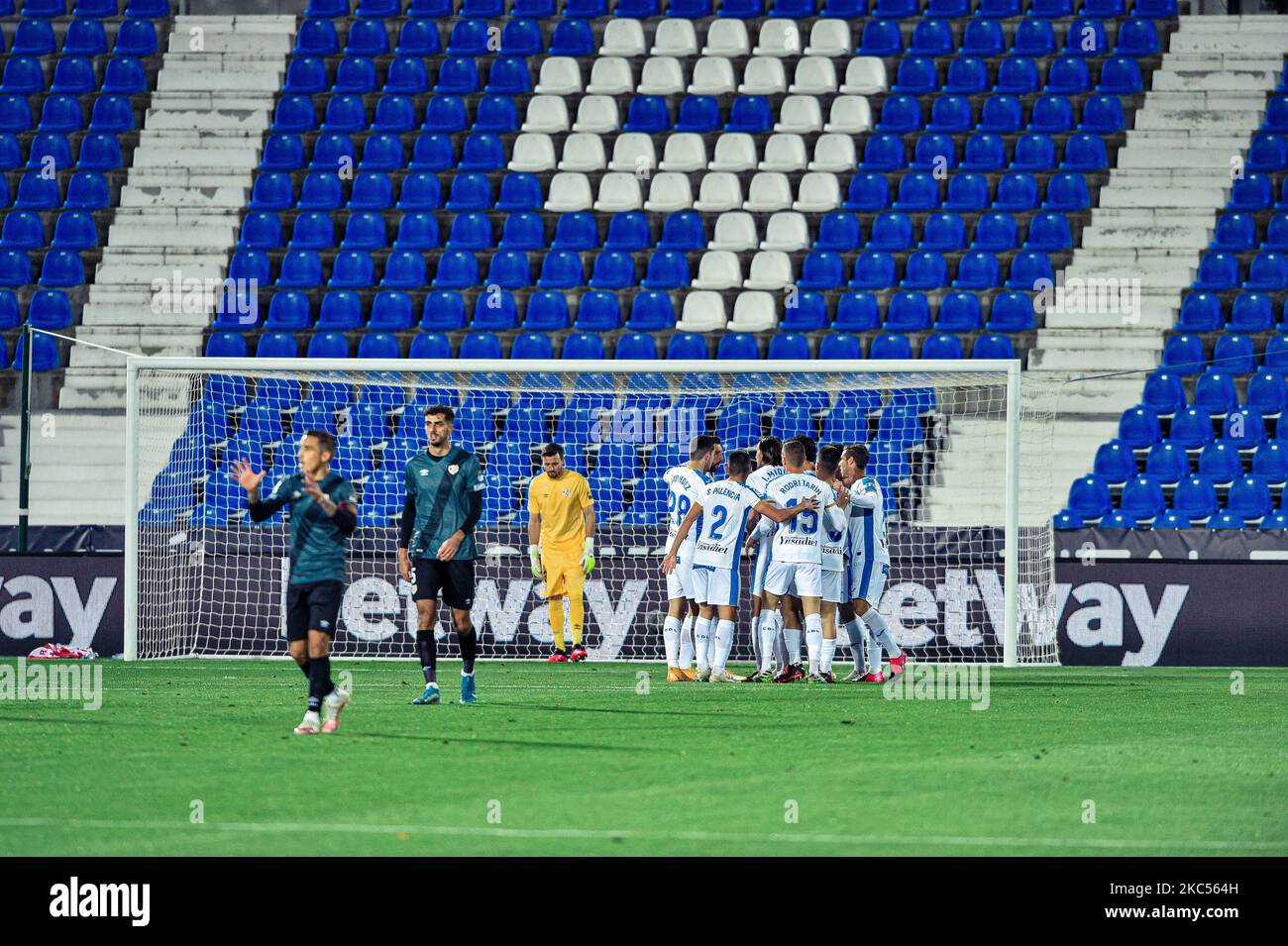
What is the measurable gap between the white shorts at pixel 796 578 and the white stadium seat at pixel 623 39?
499 inches

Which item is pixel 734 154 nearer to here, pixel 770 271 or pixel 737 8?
pixel 770 271

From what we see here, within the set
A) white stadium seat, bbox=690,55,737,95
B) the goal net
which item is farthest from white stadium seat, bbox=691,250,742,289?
white stadium seat, bbox=690,55,737,95

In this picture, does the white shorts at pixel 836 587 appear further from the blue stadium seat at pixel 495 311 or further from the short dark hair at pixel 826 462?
the blue stadium seat at pixel 495 311

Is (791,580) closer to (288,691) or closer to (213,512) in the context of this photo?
(288,691)

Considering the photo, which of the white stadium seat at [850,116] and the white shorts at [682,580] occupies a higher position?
the white stadium seat at [850,116]

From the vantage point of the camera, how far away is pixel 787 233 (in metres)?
23.2

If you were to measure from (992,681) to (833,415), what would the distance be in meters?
5.96

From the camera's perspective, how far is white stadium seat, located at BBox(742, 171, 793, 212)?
77.0ft

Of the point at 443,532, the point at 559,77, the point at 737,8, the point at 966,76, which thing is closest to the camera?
the point at 443,532

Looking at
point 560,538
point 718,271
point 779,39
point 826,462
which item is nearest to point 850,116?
point 779,39

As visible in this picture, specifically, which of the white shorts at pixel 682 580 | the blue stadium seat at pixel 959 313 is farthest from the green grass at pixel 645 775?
the blue stadium seat at pixel 959 313

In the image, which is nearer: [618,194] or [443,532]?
[443,532]
